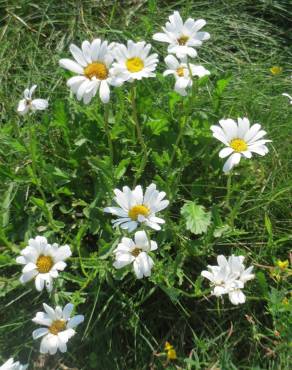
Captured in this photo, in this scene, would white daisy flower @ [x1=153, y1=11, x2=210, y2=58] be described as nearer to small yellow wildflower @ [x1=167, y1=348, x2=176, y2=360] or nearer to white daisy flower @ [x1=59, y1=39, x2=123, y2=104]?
white daisy flower @ [x1=59, y1=39, x2=123, y2=104]

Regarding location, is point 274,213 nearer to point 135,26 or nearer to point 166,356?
point 166,356

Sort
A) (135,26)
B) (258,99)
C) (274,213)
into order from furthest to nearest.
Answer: (135,26)
(258,99)
(274,213)

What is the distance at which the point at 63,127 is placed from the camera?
187cm

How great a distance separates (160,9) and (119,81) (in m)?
1.39

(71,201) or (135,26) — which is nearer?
(71,201)

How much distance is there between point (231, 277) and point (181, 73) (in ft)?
2.15

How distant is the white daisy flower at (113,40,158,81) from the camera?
1365mm

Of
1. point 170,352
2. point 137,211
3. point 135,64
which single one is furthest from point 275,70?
point 170,352

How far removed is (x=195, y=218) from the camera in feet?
5.71

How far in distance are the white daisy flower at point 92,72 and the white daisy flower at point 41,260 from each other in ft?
1.39

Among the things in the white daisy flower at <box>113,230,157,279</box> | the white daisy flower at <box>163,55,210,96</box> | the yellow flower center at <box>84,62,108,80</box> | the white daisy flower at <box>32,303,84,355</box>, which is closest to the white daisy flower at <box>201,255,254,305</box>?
the white daisy flower at <box>113,230,157,279</box>

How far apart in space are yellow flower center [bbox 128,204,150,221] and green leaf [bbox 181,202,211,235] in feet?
0.99

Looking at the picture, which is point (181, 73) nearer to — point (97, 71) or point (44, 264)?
point (97, 71)

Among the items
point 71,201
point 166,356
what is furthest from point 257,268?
point 71,201
